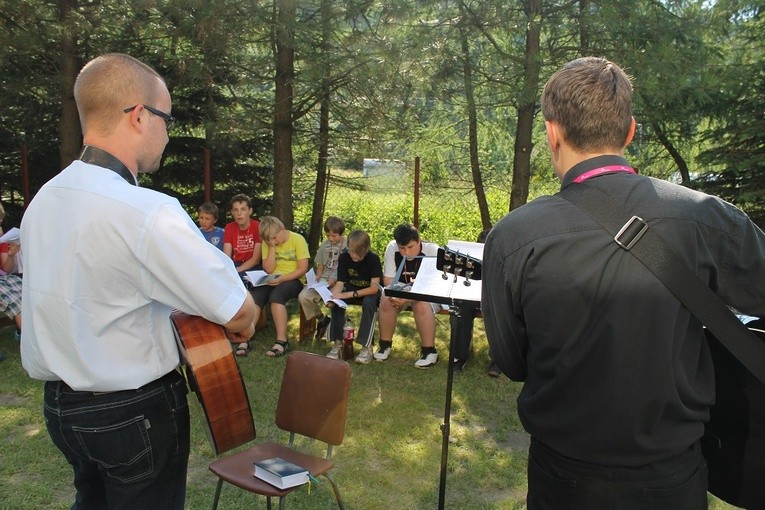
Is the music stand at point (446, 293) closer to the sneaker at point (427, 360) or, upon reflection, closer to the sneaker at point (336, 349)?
the sneaker at point (427, 360)

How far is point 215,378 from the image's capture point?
2.10m

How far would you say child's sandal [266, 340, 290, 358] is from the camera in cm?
630

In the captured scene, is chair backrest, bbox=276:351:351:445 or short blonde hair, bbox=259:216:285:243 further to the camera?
short blonde hair, bbox=259:216:285:243

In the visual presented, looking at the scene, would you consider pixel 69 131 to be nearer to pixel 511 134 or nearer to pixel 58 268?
pixel 511 134

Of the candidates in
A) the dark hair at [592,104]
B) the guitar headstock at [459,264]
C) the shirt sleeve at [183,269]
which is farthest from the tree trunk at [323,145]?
the dark hair at [592,104]

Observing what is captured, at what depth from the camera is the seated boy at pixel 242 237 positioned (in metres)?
7.12

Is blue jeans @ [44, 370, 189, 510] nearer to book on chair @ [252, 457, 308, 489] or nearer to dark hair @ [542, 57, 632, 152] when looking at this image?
book on chair @ [252, 457, 308, 489]

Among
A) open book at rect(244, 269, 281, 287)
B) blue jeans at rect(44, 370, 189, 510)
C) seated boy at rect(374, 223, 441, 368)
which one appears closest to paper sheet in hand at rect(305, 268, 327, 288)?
open book at rect(244, 269, 281, 287)

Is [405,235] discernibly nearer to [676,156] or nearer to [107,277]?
[676,156]

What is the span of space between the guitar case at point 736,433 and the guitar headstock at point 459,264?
4.77 feet

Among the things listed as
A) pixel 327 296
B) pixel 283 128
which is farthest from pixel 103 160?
pixel 283 128

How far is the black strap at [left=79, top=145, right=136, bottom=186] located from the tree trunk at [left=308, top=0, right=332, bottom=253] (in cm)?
584

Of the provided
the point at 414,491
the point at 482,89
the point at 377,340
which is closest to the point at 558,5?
the point at 482,89

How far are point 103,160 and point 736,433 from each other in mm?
1899
